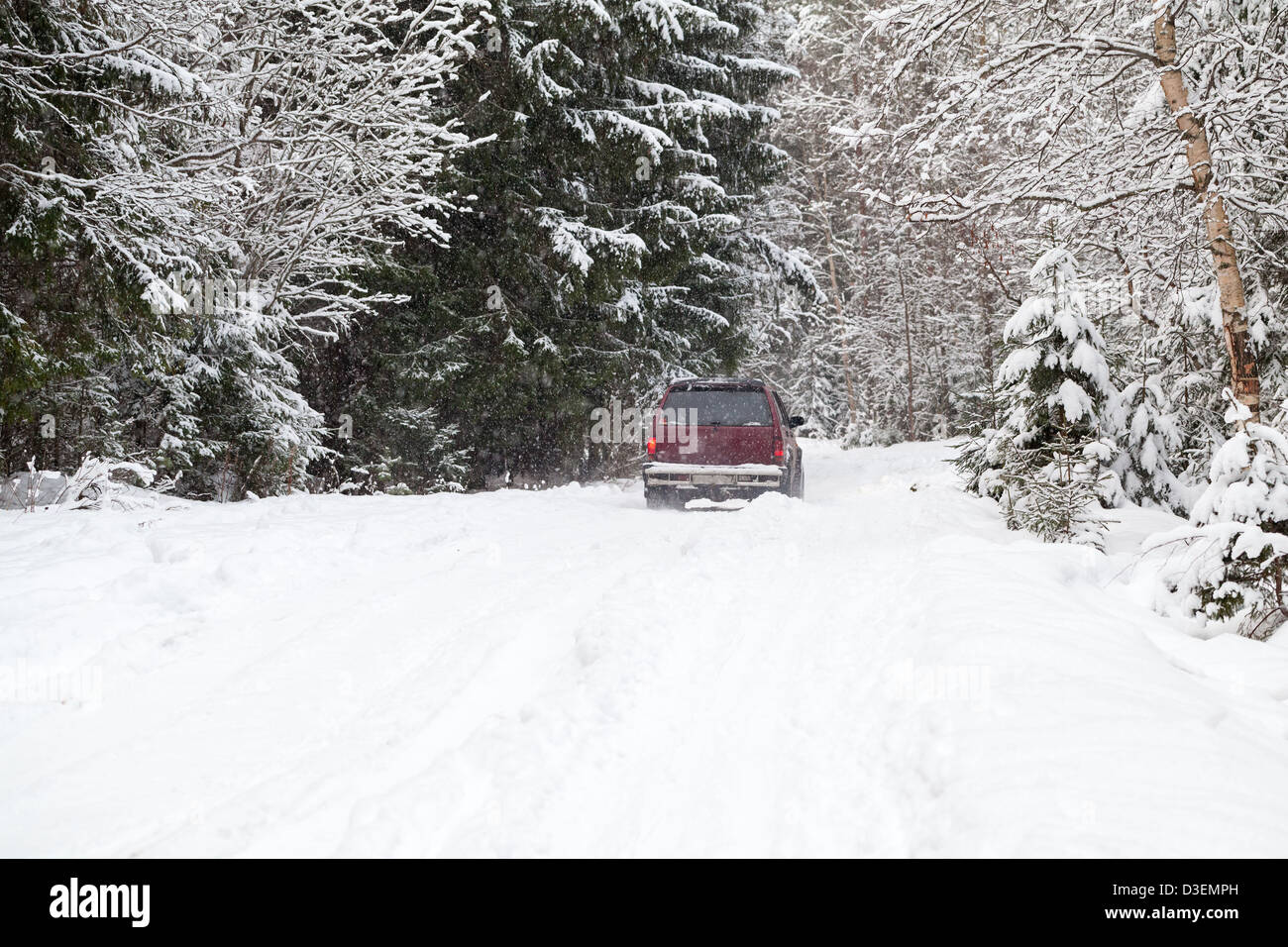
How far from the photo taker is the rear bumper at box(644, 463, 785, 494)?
1150 centimetres

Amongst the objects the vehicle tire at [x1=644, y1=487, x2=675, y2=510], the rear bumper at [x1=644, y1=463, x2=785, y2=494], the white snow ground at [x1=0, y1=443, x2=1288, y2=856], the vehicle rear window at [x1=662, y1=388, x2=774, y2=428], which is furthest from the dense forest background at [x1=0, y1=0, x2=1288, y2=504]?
the vehicle tire at [x1=644, y1=487, x2=675, y2=510]

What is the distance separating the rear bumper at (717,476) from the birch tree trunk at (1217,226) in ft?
19.0

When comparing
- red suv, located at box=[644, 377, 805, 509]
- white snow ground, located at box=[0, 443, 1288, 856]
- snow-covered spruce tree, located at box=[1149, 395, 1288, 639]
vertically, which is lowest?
white snow ground, located at box=[0, 443, 1288, 856]

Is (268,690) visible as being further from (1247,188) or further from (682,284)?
(682,284)

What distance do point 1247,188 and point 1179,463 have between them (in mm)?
3574

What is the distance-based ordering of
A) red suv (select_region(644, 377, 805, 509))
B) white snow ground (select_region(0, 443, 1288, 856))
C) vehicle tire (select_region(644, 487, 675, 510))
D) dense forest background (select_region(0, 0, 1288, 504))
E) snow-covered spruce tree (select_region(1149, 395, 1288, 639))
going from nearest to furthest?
1. white snow ground (select_region(0, 443, 1288, 856))
2. snow-covered spruce tree (select_region(1149, 395, 1288, 639))
3. dense forest background (select_region(0, 0, 1288, 504))
4. red suv (select_region(644, 377, 805, 509))
5. vehicle tire (select_region(644, 487, 675, 510))

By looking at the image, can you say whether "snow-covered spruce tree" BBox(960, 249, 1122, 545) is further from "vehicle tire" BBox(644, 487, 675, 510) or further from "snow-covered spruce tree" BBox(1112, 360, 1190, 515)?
"vehicle tire" BBox(644, 487, 675, 510)

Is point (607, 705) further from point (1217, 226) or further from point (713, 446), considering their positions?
point (713, 446)

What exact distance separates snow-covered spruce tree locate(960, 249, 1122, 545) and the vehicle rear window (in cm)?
379

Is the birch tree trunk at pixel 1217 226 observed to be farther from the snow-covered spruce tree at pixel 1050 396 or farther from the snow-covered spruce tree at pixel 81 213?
the snow-covered spruce tree at pixel 81 213

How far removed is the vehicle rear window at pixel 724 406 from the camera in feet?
38.0

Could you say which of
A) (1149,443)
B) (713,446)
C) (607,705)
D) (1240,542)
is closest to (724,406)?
(713,446)
